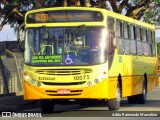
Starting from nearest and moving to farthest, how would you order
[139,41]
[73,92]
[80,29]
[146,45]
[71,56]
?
[73,92] → [71,56] → [80,29] → [139,41] → [146,45]

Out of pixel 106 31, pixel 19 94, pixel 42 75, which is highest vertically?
pixel 106 31

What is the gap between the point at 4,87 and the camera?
2577 cm

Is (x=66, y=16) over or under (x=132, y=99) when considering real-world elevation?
over

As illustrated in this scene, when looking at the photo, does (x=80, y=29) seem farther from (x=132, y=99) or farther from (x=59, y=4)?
(x=59, y=4)

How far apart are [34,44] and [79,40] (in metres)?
1.41

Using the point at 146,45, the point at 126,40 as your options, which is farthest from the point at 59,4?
the point at 126,40

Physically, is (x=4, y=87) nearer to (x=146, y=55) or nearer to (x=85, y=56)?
(x=146, y=55)

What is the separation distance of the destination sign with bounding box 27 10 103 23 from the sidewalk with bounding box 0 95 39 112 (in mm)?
4149

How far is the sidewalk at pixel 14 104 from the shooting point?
2155 cm

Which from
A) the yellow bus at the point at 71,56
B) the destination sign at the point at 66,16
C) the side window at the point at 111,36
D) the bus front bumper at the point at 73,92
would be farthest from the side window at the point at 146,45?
the bus front bumper at the point at 73,92

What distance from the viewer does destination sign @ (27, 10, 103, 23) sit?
18547 mm

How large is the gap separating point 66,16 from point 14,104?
5.71 metres

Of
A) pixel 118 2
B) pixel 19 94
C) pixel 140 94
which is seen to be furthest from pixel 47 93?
pixel 118 2

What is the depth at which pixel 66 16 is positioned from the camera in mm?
18609
